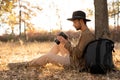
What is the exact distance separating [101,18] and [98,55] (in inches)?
86.9

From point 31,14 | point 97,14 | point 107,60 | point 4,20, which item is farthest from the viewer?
point 31,14

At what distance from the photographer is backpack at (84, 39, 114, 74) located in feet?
23.7

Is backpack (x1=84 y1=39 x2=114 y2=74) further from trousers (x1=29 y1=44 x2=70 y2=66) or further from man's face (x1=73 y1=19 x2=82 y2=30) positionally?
trousers (x1=29 y1=44 x2=70 y2=66)

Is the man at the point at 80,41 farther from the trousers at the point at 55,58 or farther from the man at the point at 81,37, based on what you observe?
the trousers at the point at 55,58

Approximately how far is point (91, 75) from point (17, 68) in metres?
1.82

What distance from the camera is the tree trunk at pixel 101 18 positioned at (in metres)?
9.27

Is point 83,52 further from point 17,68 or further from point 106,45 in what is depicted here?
point 17,68

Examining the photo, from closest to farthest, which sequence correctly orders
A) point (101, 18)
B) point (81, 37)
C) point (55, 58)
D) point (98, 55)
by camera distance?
point (98, 55) < point (81, 37) < point (55, 58) < point (101, 18)

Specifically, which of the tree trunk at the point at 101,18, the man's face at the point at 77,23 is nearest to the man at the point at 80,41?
the man's face at the point at 77,23

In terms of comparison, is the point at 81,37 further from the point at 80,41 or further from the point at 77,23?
the point at 77,23

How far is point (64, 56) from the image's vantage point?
26.8 ft

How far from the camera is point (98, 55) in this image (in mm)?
7266

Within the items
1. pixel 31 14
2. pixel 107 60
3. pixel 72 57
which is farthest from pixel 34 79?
pixel 31 14

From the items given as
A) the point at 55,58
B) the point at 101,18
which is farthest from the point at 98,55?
the point at 101,18
